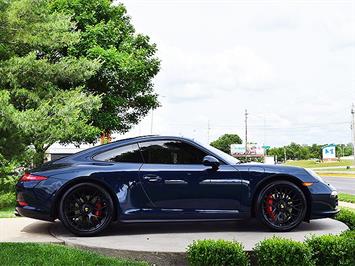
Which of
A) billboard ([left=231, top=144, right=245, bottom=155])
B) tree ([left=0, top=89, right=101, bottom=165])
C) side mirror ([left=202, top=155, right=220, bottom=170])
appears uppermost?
billboard ([left=231, top=144, right=245, bottom=155])

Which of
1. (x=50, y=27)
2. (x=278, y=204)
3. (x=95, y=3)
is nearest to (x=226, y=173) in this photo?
(x=278, y=204)

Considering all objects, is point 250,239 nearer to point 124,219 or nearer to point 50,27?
point 124,219

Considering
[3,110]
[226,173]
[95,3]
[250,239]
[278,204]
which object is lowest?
[250,239]

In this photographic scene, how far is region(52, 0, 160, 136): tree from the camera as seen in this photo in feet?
73.4

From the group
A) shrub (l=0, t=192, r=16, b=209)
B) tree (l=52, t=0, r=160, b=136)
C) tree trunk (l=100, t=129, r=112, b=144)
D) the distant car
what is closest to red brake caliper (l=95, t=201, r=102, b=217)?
the distant car

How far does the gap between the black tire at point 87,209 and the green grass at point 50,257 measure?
61cm

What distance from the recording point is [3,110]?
572 inches

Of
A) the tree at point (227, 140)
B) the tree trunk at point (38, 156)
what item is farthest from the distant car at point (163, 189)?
the tree at point (227, 140)

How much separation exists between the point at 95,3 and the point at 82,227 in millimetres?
19547

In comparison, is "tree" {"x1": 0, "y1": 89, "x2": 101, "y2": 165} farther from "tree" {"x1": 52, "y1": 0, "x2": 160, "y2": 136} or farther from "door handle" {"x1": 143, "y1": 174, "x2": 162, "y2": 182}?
"door handle" {"x1": 143, "y1": 174, "x2": 162, "y2": 182}

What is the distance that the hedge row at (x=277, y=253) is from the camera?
16.7 ft

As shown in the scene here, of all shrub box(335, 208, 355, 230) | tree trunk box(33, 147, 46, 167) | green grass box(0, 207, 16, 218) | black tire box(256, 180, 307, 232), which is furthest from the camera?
tree trunk box(33, 147, 46, 167)

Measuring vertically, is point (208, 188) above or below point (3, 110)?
below

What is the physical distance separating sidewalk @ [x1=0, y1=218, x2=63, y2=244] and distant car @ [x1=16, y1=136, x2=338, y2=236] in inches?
11.1
